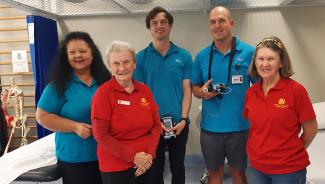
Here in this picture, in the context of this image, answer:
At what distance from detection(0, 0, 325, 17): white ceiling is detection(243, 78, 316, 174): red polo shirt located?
1866mm

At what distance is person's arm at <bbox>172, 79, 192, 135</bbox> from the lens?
2.13 metres

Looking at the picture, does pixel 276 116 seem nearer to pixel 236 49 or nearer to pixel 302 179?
pixel 302 179

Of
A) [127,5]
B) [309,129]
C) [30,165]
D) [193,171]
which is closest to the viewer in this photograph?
[309,129]

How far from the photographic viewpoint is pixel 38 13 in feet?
11.0

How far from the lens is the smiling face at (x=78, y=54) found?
5.53 feet

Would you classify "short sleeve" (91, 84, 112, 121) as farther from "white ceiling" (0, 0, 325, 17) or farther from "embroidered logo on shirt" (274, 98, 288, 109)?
"white ceiling" (0, 0, 325, 17)

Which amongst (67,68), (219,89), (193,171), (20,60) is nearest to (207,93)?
(219,89)

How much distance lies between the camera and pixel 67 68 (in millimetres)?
1707

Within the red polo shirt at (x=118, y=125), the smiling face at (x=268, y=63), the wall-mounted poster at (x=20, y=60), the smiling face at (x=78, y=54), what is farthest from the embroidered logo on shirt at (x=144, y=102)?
the wall-mounted poster at (x=20, y=60)

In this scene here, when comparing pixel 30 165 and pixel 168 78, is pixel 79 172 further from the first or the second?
pixel 168 78

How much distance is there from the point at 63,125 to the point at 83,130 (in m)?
0.12

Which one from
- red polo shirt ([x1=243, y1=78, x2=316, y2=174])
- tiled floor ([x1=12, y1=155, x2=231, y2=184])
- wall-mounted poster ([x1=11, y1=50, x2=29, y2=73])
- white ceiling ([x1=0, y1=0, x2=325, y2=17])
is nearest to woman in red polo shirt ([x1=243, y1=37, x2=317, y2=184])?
red polo shirt ([x1=243, y1=78, x2=316, y2=174])

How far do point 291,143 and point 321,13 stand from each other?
253 centimetres

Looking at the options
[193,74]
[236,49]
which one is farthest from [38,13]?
[236,49]
